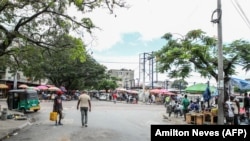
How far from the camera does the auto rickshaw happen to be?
3231 centimetres

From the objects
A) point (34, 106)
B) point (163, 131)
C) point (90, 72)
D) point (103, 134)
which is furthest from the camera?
point (90, 72)

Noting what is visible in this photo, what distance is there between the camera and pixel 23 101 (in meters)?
32.3

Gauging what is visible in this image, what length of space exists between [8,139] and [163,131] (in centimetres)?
1060

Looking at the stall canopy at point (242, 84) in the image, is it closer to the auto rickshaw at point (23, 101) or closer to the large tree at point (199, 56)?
the large tree at point (199, 56)

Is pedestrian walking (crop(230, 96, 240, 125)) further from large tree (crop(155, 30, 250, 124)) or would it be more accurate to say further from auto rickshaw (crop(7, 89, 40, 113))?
auto rickshaw (crop(7, 89, 40, 113))

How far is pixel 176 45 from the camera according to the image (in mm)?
26484

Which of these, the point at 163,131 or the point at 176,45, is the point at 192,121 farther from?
the point at 163,131

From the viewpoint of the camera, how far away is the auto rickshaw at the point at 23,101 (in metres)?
32.3

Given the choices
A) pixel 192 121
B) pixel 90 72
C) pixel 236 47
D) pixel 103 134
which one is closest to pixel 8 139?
pixel 103 134

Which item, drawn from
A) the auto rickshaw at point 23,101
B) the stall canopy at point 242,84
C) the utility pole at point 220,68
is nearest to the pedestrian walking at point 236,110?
the utility pole at point 220,68

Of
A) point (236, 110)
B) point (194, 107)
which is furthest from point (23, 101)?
point (236, 110)

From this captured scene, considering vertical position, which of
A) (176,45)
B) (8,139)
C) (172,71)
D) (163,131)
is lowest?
(8,139)

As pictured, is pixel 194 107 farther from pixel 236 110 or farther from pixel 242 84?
pixel 236 110

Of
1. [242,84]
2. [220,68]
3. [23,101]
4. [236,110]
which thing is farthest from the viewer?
[23,101]
